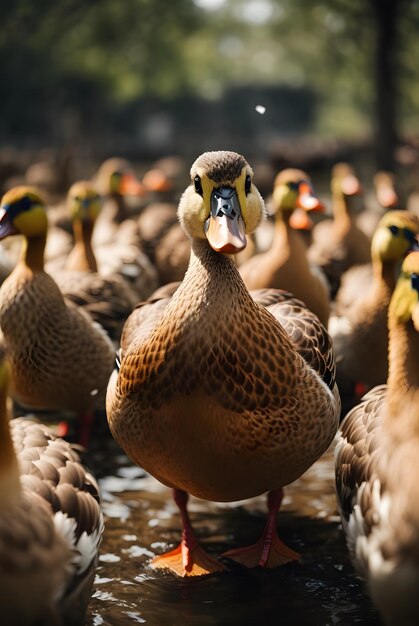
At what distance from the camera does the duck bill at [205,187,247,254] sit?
3654mm

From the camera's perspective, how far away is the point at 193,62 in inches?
1720

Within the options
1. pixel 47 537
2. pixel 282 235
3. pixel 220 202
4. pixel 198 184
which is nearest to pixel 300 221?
pixel 282 235

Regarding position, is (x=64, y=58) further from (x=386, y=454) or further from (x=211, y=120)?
(x=386, y=454)

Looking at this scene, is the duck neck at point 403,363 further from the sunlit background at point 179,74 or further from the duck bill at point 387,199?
the sunlit background at point 179,74

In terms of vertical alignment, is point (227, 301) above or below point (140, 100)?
above

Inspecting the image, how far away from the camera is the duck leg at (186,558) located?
462 cm

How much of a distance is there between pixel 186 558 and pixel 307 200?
13.7 feet

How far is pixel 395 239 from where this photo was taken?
6195 mm

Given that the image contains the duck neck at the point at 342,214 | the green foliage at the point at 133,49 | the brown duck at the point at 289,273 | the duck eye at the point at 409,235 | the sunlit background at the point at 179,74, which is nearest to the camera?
the duck eye at the point at 409,235

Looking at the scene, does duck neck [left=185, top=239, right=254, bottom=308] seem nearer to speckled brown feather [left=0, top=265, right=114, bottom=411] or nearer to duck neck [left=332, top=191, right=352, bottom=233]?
speckled brown feather [left=0, top=265, right=114, bottom=411]

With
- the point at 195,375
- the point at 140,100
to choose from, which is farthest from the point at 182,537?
the point at 140,100

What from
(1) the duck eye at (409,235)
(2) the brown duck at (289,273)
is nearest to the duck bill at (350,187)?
(2) the brown duck at (289,273)

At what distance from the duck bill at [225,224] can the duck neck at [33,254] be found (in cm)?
246

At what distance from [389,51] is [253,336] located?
59.4 ft
